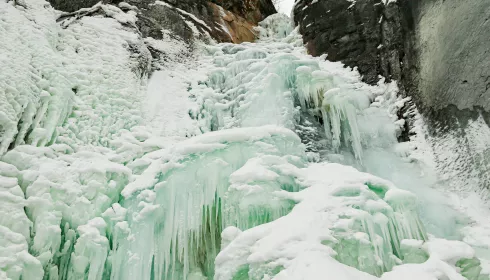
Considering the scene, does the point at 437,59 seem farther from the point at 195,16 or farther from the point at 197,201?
the point at 195,16

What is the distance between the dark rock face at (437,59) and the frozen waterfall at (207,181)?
0.38 meters

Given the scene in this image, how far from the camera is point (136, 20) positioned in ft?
24.0

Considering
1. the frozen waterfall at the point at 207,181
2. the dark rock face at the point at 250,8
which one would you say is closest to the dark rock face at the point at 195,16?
the dark rock face at the point at 250,8

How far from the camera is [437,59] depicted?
5625mm

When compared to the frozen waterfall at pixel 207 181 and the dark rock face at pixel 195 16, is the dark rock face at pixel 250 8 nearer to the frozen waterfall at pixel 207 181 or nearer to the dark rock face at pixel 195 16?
the dark rock face at pixel 195 16

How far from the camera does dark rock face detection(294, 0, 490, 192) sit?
15.9 ft

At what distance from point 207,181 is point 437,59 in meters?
3.89

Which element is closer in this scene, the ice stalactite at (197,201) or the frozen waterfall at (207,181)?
the frozen waterfall at (207,181)

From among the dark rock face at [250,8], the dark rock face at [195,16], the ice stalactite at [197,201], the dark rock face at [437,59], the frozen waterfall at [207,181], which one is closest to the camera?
the frozen waterfall at [207,181]

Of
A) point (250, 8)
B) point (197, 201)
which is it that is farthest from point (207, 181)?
point (250, 8)

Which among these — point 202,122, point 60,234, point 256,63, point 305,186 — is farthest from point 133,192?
point 256,63

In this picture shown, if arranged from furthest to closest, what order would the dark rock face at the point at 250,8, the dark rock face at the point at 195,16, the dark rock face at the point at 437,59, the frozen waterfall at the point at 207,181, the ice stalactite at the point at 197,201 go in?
the dark rock face at the point at 250,8 → the dark rock face at the point at 195,16 → the dark rock face at the point at 437,59 → the ice stalactite at the point at 197,201 → the frozen waterfall at the point at 207,181

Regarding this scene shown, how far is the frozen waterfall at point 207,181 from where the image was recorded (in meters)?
3.12

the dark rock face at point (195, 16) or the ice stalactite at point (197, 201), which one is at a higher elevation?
the dark rock face at point (195, 16)
